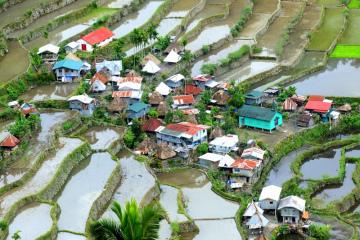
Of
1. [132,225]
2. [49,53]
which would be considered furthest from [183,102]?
[132,225]

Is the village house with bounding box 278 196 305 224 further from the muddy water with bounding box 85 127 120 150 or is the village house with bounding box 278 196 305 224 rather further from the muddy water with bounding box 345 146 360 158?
the muddy water with bounding box 85 127 120 150

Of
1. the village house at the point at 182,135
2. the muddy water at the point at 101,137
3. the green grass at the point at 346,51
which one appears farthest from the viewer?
the green grass at the point at 346,51

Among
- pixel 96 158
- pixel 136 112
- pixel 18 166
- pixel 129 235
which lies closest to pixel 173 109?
pixel 136 112

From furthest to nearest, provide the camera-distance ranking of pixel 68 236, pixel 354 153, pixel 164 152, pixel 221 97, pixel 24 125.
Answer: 1. pixel 221 97
2. pixel 354 153
3. pixel 164 152
4. pixel 24 125
5. pixel 68 236

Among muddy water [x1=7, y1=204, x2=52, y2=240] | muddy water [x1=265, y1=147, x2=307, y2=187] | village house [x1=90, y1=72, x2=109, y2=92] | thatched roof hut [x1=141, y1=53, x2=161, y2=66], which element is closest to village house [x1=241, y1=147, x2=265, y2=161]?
muddy water [x1=265, y1=147, x2=307, y2=187]

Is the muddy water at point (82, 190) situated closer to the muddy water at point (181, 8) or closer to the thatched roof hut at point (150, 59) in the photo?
the thatched roof hut at point (150, 59)

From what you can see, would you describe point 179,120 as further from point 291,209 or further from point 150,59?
point 291,209

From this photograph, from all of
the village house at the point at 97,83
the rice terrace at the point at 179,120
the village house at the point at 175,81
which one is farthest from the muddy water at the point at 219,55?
the village house at the point at 97,83
